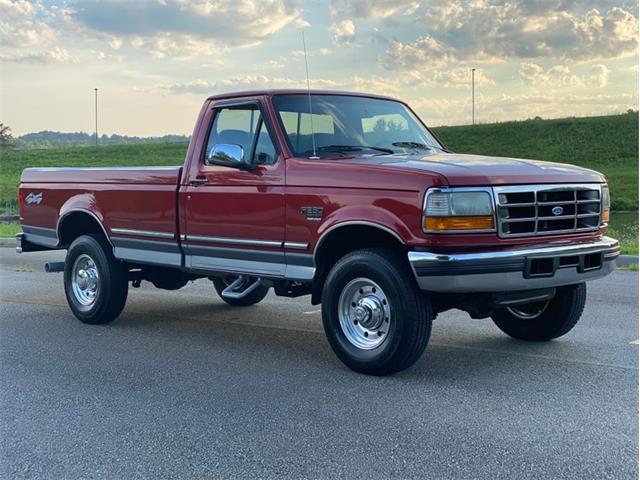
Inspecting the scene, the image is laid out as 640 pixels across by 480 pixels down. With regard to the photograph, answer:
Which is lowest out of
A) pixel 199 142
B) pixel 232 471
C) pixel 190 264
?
pixel 232 471

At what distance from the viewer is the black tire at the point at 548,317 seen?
257 inches

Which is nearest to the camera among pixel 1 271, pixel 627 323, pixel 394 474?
pixel 394 474

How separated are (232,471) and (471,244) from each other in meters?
2.27

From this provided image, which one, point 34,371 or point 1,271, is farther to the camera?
point 1,271

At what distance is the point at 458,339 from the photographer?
22.9 ft

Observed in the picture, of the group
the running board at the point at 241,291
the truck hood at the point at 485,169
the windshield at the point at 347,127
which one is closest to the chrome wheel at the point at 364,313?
the truck hood at the point at 485,169

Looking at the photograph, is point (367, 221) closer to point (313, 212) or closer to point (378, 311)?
point (313, 212)

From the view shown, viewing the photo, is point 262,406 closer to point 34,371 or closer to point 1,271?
point 34,371

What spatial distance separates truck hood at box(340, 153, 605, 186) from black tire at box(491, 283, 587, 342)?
0.99 metres

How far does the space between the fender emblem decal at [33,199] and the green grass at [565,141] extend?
3803 centimetres

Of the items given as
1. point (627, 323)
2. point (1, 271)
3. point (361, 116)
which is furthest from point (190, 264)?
point (1, 271)

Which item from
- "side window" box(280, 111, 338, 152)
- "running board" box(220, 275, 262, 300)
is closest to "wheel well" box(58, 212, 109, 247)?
"running board" box(220, 275, 262, 300)

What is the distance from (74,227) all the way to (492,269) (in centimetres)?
509

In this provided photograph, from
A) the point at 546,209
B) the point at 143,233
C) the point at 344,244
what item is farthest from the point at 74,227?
the point at 546,209
